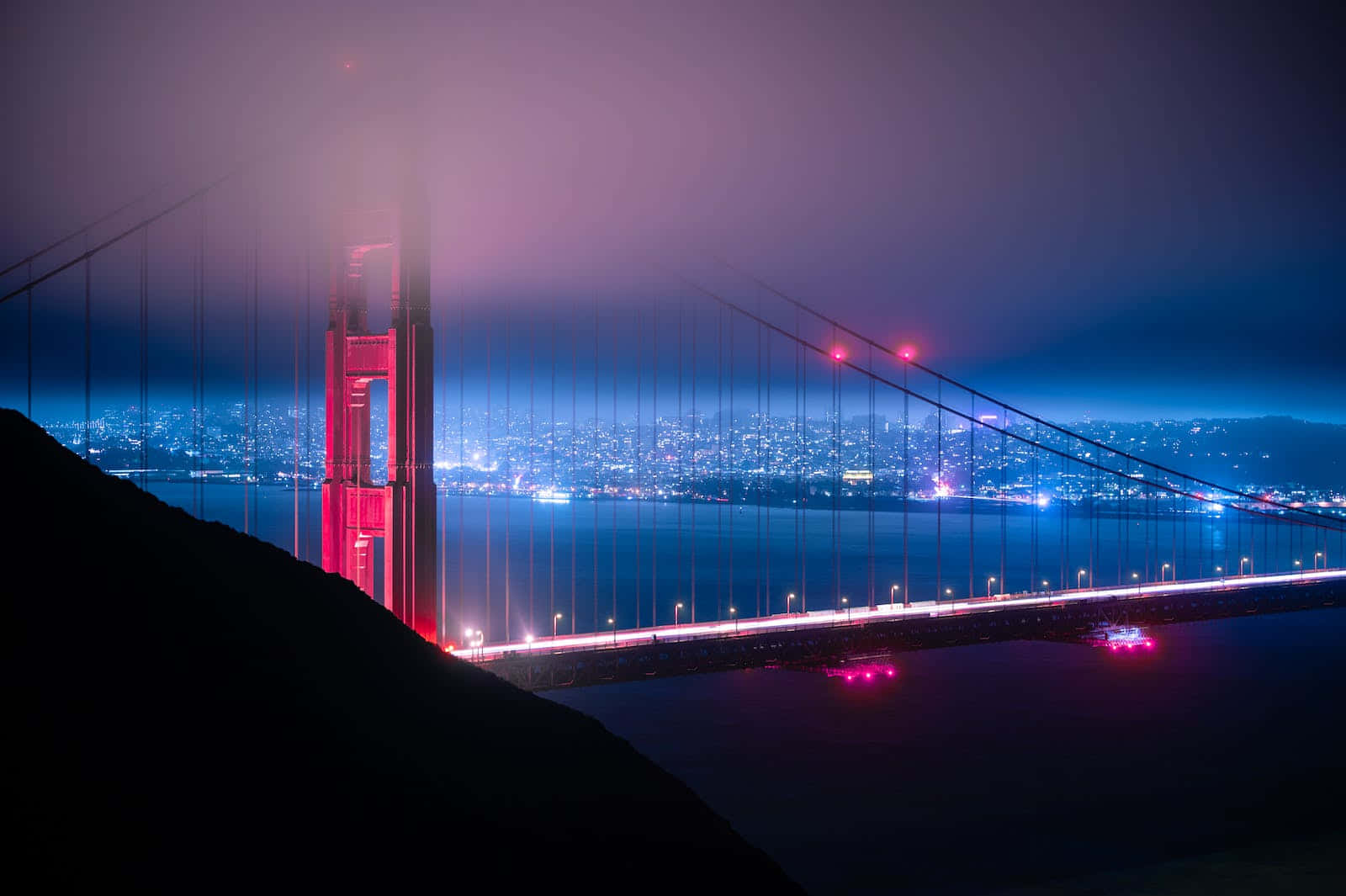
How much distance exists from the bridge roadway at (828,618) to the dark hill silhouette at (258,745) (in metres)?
8.72

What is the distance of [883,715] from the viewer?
→ 37.2m

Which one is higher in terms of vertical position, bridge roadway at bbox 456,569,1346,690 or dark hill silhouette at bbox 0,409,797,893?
dark hill silhouette at bbox 0,409,797,893

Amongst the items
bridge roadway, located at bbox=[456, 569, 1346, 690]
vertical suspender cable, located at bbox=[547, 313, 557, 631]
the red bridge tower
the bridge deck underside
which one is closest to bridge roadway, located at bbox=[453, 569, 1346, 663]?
bridge roadway, located at bbox=[456, 569, 1346, 690]

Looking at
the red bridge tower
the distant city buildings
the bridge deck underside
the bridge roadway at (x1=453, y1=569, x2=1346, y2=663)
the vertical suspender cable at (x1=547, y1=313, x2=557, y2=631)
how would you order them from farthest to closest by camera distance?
the distant city buildings → the vertical suspender cable at (x1=547, y1=313, x2=557, y2=631) → the bridge roadway at (x1=453, y1=569, x2=1346, y2=663) → the bridge deck underside → the red bridge tower

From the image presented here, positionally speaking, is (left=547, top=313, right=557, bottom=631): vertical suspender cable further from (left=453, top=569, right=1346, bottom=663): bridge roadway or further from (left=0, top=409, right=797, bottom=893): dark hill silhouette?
(left=0, top=409, right=797, bottom=893): dark hill silhouette

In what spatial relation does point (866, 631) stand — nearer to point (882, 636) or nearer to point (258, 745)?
point (882, 636)

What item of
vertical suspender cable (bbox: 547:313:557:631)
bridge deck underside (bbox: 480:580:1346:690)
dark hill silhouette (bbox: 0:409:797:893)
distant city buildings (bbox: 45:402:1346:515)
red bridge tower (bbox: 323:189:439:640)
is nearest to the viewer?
dark hill silhouette (bbox: 0:409:797:893)

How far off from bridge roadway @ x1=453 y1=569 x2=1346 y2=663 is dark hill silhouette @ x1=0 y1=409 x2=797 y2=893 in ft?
28.6

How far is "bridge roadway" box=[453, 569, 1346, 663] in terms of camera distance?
1958 cm

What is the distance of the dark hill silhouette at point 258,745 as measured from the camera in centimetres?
344

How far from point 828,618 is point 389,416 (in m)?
13.7

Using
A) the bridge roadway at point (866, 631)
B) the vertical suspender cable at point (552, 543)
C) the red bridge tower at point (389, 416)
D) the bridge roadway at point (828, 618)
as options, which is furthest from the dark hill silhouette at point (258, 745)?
the vertical suspender cable at point (552, 543)

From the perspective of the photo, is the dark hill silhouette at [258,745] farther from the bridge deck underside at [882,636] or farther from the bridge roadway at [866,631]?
the bridge deck underside at [882,636]

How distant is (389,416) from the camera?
1784cm
